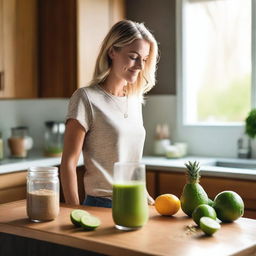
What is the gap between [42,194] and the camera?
186 centimetres

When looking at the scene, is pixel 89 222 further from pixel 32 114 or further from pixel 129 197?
pixel 32 114

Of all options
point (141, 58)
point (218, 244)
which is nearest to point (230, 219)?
point (218, 244)

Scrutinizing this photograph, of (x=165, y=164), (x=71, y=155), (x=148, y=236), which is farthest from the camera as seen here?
(x=165, y=164)

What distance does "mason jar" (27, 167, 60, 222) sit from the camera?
6.07 feet

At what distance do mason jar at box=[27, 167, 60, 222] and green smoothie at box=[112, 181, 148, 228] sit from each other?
240 millimetres

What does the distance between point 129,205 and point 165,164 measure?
6.43ft

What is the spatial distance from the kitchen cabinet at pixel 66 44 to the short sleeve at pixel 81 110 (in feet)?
5.42

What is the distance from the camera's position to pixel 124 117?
7.94 feet

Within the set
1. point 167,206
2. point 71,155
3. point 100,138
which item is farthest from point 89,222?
point 100,138

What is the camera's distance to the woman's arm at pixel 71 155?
2252 mm

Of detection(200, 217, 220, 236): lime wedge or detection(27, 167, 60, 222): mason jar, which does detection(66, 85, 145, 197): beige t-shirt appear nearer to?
detection(27, 167, 60, 222): mason jar

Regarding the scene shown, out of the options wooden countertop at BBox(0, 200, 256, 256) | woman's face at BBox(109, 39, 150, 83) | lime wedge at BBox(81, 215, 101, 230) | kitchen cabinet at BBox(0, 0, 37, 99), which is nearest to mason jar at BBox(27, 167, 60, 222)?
wooden countertop at BBox(0, 200, 256, 256)

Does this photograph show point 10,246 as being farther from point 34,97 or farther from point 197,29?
point 197,29

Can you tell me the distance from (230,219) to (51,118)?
2.75 meters
